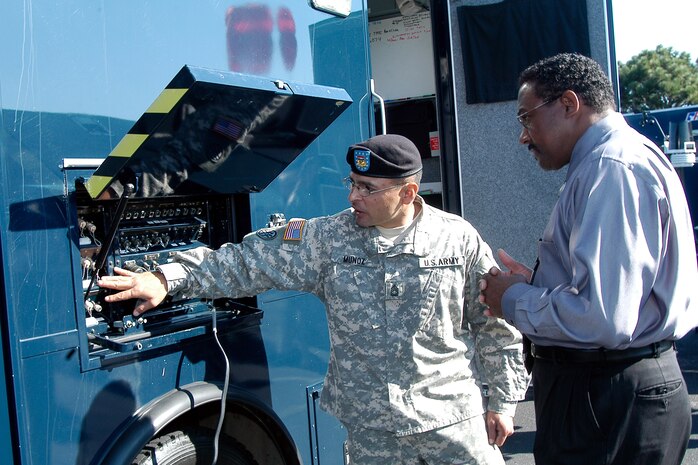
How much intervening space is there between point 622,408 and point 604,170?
0.62 metres

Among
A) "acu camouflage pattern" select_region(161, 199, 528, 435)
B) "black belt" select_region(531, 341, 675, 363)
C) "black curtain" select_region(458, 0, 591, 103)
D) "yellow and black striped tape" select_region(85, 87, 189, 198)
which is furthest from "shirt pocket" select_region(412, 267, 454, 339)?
"black curtain" select_region(458, 0, 591, 103)

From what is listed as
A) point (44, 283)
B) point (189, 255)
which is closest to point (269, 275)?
point (189, 255)

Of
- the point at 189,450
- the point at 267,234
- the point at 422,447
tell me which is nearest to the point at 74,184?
the point at 267,234

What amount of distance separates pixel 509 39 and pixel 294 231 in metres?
2.84

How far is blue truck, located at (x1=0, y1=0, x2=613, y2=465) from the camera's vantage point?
1.84m

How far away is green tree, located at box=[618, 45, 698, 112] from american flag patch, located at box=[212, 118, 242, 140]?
31384 millimetres

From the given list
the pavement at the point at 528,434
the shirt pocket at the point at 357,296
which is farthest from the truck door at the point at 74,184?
the pavement at the point at 528,434

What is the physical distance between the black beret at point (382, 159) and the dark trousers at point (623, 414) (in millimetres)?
780

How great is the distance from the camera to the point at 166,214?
2322 mm

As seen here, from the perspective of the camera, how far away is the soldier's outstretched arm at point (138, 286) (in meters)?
2.00

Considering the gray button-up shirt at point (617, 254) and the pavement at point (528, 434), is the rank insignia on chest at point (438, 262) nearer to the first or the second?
the gray button-up shirt at point (617, 254)

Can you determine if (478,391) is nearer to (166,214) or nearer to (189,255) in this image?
(189,255)

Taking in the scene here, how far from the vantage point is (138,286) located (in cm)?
202

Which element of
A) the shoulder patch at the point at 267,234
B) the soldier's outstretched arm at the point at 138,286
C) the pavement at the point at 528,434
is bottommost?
the pavement at the point at 528,434
